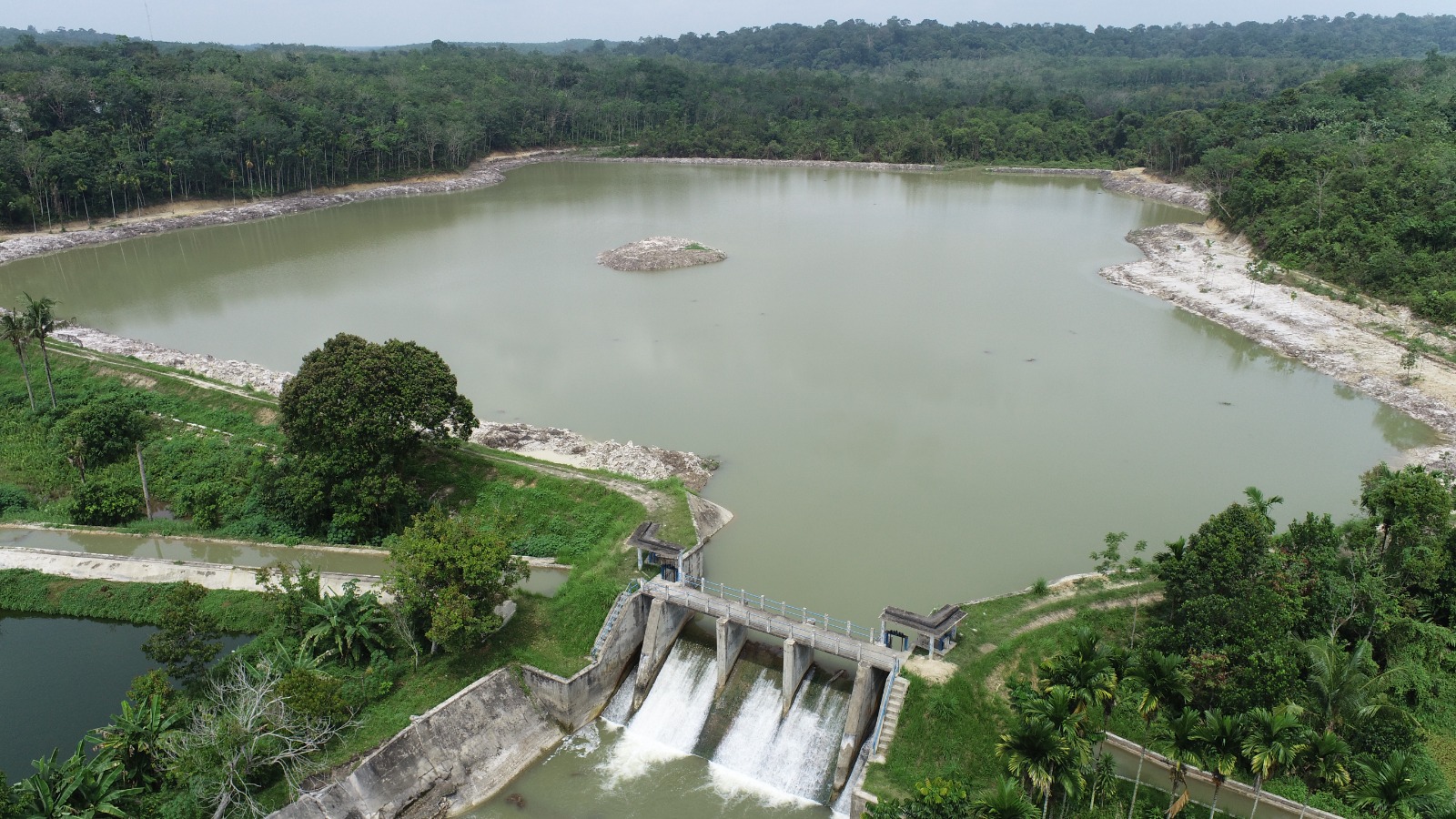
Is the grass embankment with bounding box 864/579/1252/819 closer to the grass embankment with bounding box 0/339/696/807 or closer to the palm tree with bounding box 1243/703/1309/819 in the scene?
the palm tree with bounding box 1243/703/1309/819

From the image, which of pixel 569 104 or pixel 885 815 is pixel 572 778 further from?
pixel 569 104

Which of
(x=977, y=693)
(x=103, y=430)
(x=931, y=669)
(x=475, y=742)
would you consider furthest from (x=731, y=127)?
(x=475, y=742)

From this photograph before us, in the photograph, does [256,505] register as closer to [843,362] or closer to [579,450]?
[579,450]

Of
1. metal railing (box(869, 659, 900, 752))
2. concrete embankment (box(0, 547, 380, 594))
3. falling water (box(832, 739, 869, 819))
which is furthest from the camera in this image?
concrete embankment (box(0, 547, 380, 594))

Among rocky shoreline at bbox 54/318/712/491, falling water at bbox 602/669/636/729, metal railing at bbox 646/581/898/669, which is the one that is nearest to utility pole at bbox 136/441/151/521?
rocky shoreline at bbox 54/318/712/491

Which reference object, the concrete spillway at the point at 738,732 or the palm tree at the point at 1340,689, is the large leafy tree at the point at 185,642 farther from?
the palm tree at the point at 1340,689
